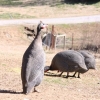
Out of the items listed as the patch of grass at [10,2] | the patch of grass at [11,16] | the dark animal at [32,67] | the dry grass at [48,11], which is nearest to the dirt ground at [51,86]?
the dark animal at [32,67]

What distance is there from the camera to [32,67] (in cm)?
911

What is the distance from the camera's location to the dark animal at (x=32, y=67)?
9.06 metres

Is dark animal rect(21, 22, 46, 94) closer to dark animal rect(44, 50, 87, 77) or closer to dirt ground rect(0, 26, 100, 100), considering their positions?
dirt ground rect(0, 26, 100, 100)

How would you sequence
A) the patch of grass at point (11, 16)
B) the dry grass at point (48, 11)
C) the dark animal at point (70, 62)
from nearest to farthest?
the dark animal at point (70, 62) < the patch of grass at point (11, 16) < the dry grass at point (48, 11)

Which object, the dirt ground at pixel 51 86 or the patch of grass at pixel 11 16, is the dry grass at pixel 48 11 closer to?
the patch of grass at pixel 11 16

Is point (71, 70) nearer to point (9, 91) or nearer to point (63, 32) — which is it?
point (9, 91)

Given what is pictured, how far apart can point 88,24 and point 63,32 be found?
256 cm

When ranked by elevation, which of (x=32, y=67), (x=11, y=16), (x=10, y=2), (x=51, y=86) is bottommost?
(x=10, y=2)

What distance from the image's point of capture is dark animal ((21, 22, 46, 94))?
357 inches

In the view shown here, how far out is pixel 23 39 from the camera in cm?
2839

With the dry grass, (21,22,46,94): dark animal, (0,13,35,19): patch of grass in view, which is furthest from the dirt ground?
the dry grass

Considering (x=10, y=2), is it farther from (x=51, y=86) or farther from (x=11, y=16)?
(x=51, y=86)

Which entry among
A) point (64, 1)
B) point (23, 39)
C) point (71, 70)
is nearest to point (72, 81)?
point (71, 70)

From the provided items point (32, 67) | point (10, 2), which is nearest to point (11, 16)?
point (10, 2)
